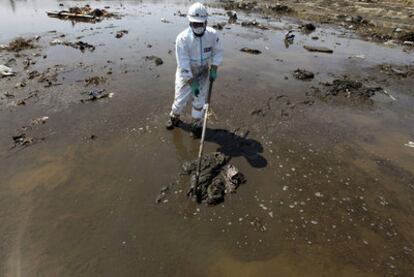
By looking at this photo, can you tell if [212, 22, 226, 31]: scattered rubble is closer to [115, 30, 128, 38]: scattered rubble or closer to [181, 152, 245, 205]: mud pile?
[115, 30, 128, 38]: scattered rubble

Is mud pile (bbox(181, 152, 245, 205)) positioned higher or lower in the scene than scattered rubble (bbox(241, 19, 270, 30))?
higher

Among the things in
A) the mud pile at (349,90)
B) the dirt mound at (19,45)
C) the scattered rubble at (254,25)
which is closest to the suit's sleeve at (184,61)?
the mud pile at (349,90)

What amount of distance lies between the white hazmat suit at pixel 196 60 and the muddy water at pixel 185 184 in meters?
0.71

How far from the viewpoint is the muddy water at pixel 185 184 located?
3436 mm

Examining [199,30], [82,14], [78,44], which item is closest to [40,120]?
[199,30]

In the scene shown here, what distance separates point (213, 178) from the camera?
179 inches

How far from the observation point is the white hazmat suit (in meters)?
4.97

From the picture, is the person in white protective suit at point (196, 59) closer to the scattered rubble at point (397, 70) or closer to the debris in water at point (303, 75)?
the debris in water at point (303, 75)

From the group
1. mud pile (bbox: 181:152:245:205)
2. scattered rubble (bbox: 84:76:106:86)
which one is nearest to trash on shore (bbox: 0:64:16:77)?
scattered rubble (bbox: 84:76:106:86)

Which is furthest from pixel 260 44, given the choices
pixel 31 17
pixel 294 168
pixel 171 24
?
pixel 31 17

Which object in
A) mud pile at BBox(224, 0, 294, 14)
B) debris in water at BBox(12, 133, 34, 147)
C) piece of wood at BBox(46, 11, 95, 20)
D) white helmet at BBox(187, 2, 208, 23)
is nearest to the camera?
white helmet at BBox(187, 2, 208, 23)

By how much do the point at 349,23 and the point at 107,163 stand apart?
55.2 ft

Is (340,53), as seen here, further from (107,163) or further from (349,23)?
(107,163)

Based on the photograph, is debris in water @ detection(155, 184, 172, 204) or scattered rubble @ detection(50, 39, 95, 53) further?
scattered rubble @ detection(50, 39, 95, 53)
